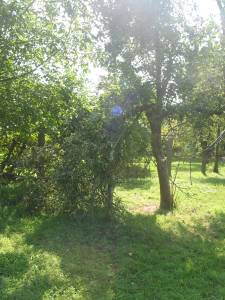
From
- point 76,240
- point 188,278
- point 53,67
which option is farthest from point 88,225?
point 53,67

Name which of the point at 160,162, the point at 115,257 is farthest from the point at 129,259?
the point at 160,162

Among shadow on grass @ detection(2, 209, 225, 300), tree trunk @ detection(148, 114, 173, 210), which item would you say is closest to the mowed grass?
shadow on grass @ detection(2, 209, 225, 300)

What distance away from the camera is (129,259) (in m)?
10.9

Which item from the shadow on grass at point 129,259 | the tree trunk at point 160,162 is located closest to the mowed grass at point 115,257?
the shadow on grass at point 129,259

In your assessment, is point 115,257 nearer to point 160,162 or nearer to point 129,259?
point 129,259

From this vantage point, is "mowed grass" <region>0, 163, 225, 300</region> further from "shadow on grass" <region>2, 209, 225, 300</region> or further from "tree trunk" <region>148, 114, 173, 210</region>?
"tree trunk" <region>148, 114, 173, 210</region>

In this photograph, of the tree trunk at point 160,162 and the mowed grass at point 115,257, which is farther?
the tree trunk at point 160,162

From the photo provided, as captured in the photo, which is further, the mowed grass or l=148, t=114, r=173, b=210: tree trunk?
l=148, t=114, r=173, b=210: tree trunk

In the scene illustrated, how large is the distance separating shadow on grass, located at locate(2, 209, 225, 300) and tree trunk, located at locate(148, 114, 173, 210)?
2243 millimetres

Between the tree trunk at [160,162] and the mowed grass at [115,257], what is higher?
the tree trunk at [160,162]

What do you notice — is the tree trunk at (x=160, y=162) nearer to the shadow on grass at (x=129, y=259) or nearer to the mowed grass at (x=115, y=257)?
the mowed grass at (x=115, y=257)

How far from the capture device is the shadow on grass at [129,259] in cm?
892

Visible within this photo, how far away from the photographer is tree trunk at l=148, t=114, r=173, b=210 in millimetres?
16766

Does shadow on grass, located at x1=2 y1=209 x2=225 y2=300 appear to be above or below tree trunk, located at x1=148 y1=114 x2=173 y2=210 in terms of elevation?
below
